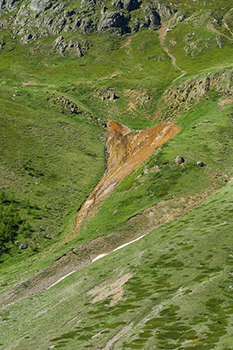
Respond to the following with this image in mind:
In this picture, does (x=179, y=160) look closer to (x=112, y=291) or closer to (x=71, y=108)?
(x=112, y=291)

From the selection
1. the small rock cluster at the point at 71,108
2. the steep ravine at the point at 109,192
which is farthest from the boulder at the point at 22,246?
the small rock cluster at the point at 71,108

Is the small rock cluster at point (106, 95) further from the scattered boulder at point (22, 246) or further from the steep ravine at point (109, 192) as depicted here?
the scattered boulder at point (22, 246)

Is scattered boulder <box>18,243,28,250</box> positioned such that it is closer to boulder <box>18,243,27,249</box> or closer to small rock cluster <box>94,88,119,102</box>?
boulder <box>18,243,27,249</box>

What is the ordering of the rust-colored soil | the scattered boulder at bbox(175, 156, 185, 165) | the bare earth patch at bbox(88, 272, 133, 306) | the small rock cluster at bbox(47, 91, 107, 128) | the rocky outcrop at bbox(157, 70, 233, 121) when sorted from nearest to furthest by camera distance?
the bare earth patch at bbox(88, 272, 133, 306) < the scattered boulder at bbox(175, 156, 185, 165) < the rust-colored soil < the rocky outcrop at bbox(157, 70, 233, 121) < the small rock cluster at bbox(47, 91, 107, 128)

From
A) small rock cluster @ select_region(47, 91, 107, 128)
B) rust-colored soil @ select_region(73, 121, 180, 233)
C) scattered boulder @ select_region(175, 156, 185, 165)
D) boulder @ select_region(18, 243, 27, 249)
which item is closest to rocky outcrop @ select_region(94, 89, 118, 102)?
small rock cluster @ select_region(47, 91, 107, 128)

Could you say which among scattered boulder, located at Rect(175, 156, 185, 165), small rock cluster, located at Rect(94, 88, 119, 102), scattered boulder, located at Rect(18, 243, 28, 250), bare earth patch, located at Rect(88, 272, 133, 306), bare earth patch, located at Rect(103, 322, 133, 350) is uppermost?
small rock cluster, located at Rect(94, 88, 119, 102)

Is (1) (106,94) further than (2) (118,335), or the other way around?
(1) (106,94)

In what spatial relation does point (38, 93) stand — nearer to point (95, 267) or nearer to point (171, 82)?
point (171, 82)

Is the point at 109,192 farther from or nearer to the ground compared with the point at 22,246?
nearer to the ground

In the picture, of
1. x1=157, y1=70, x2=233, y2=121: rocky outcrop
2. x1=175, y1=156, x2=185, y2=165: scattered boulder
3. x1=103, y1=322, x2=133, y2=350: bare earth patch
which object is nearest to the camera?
x1=103, y1=322, x2=133, y2=350: bare earth patch

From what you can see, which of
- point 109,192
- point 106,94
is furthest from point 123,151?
point 106,94
